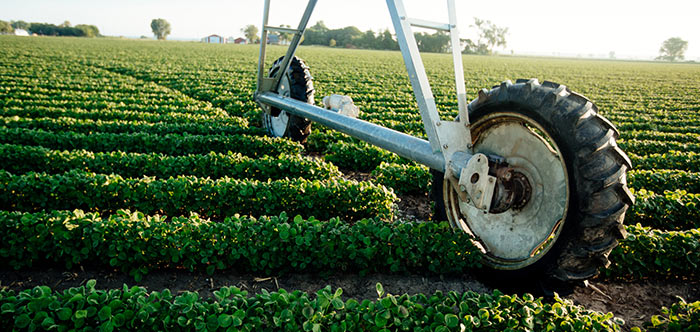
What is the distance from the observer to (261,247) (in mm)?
3525

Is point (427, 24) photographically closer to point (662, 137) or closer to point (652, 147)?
point (652, 147)

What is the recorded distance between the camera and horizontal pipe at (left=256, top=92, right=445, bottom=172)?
336 centimetres

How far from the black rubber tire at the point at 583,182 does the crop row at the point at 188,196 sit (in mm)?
2221

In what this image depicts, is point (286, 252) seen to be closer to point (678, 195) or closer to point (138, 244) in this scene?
point (138, 244)

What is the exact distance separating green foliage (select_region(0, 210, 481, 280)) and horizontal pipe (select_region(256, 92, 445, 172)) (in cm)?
68

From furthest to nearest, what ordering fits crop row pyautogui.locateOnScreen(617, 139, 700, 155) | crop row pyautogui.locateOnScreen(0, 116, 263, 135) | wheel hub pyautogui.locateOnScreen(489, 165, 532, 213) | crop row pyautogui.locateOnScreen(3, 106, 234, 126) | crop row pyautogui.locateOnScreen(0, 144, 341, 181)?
crop row pyautogui.locateOnScreen(3, 106, 234, 126) < crop row pyautogui.locateOnScreen(617, 139, 700, 155) < crop row pyautogui.locateOnScreen(0, 116, 263, 135) < crop row pyautogui.locateOnScreen(0, 144, 341, 181) < wheel hub pyautogui.locateOnScreen(489, 165, 532, 213)

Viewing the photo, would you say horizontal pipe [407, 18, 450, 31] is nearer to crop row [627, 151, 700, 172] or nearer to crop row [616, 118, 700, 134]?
crop row [627, 151, 700, 172]

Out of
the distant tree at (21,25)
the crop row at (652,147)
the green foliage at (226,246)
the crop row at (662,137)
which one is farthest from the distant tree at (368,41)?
the distant tree at (21,25)

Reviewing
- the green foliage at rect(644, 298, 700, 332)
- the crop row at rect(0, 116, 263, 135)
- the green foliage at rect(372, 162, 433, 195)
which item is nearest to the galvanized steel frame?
the green foliage at rect(644, 298, 700, 332)

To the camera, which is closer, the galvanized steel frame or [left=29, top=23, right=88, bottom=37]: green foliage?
the galvanized steel frame

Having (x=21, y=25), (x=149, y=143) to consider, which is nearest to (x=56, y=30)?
(x=21, y=25)

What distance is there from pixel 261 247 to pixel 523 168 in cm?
225

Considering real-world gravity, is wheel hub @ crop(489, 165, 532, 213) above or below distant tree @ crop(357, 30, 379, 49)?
below

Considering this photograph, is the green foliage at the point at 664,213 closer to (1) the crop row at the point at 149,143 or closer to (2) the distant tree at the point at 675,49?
(1) the crop row at the point at 149,143
